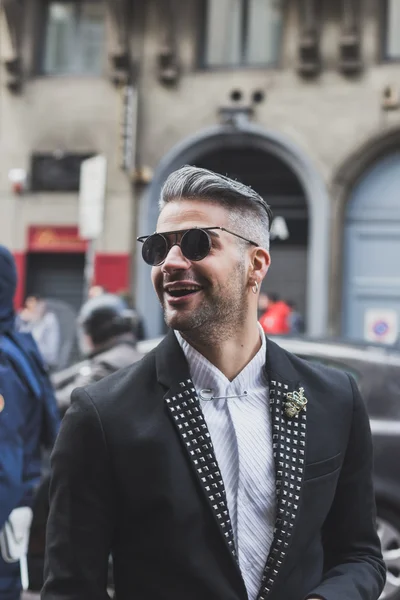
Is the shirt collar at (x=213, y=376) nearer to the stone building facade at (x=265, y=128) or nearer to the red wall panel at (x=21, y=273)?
the stone building facade at (x=265, y=128)

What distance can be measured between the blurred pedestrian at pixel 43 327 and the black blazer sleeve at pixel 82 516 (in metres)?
12.1

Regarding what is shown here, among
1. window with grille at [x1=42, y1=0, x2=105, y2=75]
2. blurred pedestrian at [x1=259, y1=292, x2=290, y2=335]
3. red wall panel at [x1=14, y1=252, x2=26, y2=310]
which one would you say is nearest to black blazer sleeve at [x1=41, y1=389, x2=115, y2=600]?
blurred pedestrian at [x1=259, y1=292, x2=290, y2=335]

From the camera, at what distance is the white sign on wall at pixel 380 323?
53.1ft

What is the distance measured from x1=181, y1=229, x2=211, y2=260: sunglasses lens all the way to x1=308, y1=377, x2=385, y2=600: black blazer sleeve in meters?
0.56

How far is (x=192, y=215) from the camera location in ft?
7.30

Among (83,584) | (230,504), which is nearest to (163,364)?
(230,504)

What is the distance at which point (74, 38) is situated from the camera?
1809 cm

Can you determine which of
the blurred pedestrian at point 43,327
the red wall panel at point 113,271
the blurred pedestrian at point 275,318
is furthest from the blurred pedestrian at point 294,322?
the blurred pedestrian at point 43,327

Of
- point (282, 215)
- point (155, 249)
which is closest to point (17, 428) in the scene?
point (155, 249)

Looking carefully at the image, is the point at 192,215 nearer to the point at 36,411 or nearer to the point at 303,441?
the point at 303,441

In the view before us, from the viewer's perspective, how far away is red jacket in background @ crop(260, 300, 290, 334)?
13.0 m

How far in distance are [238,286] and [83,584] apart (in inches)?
30.1

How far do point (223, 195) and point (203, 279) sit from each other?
21cm

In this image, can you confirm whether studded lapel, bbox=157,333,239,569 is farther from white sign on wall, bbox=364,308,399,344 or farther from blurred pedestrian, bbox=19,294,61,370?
white sign on wall, bbox=364,308,399,344
